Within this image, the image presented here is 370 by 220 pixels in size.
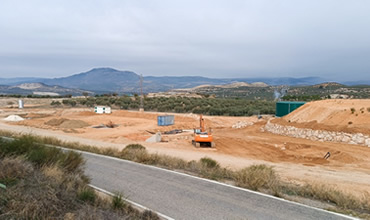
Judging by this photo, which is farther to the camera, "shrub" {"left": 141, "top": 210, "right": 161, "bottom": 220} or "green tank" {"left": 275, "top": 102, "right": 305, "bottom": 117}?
"green tank" {"left": 275, "top": 102, "right": 305, "bottom": 117}

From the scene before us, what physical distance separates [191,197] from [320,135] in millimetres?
20560

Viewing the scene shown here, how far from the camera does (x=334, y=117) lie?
86.5ft

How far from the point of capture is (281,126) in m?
30.3

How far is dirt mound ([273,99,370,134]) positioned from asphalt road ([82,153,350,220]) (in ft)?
60.0

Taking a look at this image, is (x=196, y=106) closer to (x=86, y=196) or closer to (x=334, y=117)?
(x=334, y=117)

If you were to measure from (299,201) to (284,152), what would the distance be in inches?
566

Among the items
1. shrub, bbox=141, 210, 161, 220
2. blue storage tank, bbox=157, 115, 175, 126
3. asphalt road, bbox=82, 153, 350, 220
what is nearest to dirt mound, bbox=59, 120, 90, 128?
blue storage tank, bbox=157, 115, 175, 126

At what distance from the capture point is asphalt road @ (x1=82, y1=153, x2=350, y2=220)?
284 inches

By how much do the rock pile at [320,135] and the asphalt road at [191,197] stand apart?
17.6 metres

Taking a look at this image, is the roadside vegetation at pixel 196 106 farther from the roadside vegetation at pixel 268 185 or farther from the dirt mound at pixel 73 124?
the roadside vegetation at pixel 268 185

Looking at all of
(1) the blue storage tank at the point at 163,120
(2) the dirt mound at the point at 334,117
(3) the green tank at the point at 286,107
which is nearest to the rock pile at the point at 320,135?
(2) the dirt mound at the point at 334,117

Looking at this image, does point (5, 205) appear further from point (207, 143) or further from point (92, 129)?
point (92, 129)

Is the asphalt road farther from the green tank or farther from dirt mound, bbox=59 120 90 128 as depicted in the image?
the green tank

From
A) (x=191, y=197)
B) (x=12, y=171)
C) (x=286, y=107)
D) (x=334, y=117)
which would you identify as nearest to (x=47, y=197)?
(x=12, y=171)
